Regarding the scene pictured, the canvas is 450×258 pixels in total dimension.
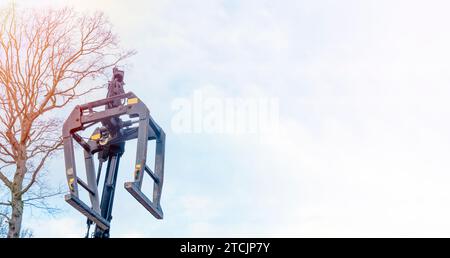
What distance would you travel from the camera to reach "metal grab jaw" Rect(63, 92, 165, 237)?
20.2ft

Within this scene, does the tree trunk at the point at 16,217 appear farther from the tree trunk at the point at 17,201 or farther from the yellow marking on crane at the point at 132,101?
the yellow marking on crane at the point at 132,101

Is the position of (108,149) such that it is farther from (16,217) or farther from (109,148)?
(16,217)

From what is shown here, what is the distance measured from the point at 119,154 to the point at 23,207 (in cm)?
638

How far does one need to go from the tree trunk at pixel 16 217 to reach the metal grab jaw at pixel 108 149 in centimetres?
572

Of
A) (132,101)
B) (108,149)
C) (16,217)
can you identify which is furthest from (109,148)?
(16,217)

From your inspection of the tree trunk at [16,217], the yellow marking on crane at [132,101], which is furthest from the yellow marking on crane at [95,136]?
the tree trunk at [16,217]

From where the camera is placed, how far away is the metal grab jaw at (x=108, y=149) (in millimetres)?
6168

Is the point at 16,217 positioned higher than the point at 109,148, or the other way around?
the point at 16,217

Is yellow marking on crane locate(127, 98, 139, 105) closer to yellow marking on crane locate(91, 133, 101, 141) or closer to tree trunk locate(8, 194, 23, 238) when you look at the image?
yellow marking on crane locate(91, 133, 101, 141)

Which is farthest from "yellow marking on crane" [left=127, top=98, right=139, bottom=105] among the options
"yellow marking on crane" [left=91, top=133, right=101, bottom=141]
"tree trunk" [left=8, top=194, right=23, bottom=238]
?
"tree trunk" [left=8, top=194, right=23, bottom=238]

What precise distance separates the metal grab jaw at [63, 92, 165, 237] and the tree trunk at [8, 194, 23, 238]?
5718mm

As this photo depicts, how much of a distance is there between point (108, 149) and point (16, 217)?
612 centimetres

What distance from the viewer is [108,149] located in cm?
731
